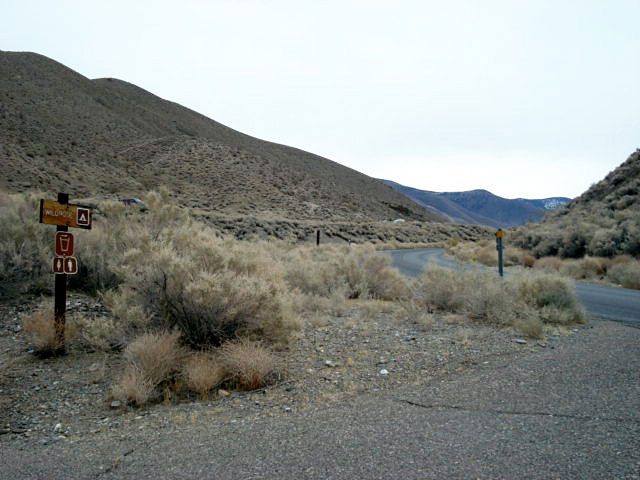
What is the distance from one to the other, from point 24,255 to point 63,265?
254 cm

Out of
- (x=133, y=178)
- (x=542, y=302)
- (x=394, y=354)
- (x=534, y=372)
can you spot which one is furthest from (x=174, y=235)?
(x=133, y=178)

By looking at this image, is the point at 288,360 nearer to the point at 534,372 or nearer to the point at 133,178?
the point at 534,372

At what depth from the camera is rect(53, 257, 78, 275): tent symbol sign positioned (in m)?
7.10

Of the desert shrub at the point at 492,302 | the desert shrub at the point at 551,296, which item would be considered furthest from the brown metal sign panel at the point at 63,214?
the desert shrub at the point at 551,296

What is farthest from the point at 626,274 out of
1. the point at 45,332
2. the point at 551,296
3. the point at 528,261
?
the point at 45,332

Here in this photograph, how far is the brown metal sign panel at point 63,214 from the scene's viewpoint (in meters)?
7.02

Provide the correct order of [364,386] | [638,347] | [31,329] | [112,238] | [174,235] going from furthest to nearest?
[112,238]
[174,235]
[31,329]
[638,347]
[364,386]

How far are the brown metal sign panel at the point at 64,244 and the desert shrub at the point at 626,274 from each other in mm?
16077

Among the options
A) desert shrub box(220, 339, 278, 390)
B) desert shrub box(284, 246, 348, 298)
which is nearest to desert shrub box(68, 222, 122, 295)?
desert shrub box(284, 246, 348, 298)

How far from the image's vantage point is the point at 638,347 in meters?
6.54

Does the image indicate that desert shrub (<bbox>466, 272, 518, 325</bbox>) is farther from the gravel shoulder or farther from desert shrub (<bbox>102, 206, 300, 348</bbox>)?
desert shrub (<bbox>102, 206, 300, 348</bbox>)

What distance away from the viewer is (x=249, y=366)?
5.80m

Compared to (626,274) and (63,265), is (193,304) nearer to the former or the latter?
(63,265)

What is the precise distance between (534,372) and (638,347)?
7.11 feet
